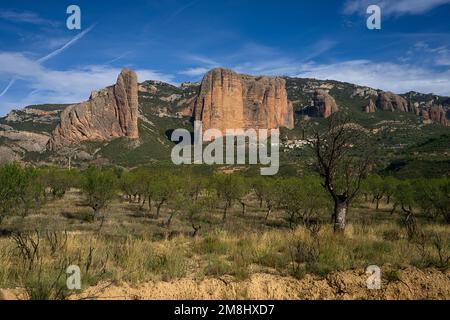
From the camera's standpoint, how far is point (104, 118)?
538 ft

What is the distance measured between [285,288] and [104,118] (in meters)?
168

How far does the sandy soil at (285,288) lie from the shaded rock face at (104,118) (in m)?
154

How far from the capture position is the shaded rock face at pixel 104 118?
156m

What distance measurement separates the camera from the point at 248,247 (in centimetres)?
819

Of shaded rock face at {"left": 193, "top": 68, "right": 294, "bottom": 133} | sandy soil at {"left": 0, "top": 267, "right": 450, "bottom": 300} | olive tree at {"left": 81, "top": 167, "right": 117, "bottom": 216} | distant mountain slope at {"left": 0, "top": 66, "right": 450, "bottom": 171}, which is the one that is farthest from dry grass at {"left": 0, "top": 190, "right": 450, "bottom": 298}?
shaded rock face at {"left": 193, "top": 68, "right": 294, "bottom": 133}

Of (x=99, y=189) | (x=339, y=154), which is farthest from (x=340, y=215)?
(x=99, y=189)

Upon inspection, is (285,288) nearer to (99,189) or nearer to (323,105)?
(99,189)

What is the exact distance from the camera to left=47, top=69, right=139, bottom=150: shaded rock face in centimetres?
15650

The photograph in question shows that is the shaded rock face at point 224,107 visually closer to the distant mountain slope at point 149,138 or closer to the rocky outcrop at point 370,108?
the distant mountain slope at point 149,138

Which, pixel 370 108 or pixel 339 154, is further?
pixel 370 108

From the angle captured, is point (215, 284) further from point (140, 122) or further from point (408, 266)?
point (140, 122)

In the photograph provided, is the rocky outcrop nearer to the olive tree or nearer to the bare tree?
the olive tree
